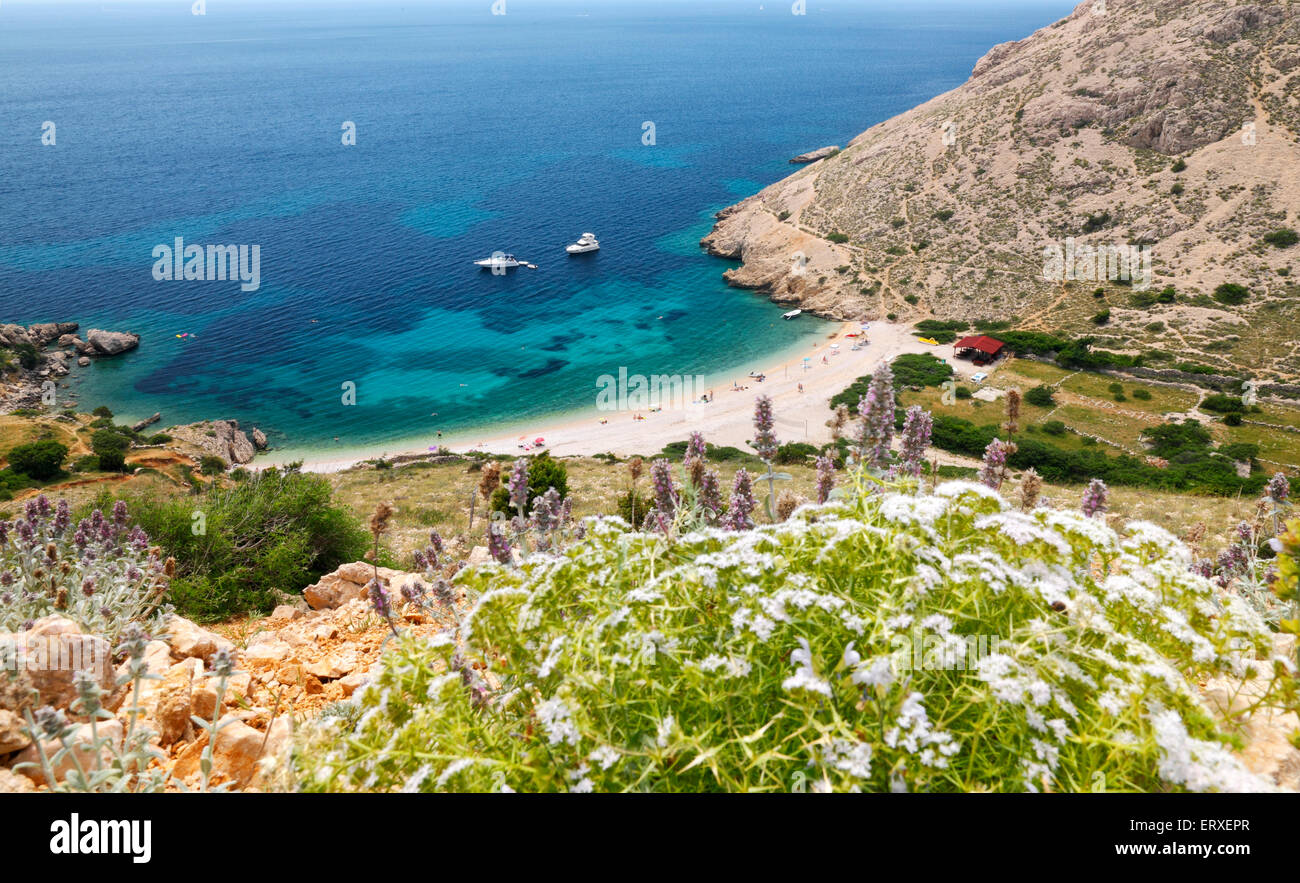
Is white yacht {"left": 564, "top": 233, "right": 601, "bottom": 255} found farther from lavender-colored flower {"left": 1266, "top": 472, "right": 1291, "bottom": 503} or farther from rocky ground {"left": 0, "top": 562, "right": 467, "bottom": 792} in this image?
lavender-colored flower {"left": 1266, "top": 472, "right": 1291, "bottom": 503}

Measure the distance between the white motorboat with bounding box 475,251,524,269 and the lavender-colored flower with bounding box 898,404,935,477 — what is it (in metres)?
84.7

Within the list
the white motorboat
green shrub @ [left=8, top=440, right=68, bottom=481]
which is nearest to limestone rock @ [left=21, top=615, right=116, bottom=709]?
green shrub @ [left=8, top=440, right=68, bottom=481]

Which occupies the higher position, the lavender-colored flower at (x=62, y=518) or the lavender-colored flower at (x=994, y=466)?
the lavender-colored flower at (x=994, y=466)

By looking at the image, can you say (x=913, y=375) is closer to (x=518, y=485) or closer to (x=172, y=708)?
(x=518, y=485)

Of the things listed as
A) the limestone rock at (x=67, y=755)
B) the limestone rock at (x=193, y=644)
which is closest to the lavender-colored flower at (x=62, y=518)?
the limestone rock at (x=193, y=644)

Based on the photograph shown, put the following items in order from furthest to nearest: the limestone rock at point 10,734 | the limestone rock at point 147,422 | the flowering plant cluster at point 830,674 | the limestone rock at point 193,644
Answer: the limestone rock at point 147,422 < the limestone rock at point 193,644 < the limestone rock at point 10,734 < the flowering plant cluster at point 830,674

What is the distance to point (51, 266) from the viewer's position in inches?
3329

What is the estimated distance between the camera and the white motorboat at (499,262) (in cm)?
8719

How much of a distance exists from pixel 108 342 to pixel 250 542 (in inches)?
2585

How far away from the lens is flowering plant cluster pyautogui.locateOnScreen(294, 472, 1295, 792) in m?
2.46

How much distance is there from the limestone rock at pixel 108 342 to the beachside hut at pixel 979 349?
244ft

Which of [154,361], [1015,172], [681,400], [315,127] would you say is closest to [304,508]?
[681,400]

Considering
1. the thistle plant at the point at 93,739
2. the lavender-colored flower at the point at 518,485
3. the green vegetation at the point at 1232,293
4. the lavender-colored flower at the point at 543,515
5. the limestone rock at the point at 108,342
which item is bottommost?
the thistle plant at the point at 93,739

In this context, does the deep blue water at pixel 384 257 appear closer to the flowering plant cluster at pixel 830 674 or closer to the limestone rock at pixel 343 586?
the limestone rock at pixel 343 586
